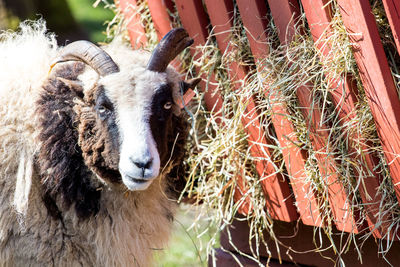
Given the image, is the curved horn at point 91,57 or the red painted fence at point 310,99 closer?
the red painted fence at point 310,99

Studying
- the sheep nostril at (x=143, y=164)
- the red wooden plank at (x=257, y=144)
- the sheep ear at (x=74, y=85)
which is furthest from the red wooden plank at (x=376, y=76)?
the sheep ear at (x=74, y=85)

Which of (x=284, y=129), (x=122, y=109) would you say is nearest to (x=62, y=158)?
(x=122, y=109)

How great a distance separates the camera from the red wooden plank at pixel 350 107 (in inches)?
135

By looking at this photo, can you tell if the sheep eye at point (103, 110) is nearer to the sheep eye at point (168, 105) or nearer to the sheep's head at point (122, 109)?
the sheep's head at point (122, 109)

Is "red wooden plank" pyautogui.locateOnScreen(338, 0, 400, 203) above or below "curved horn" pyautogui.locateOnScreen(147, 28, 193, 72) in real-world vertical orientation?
below

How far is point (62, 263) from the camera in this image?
3.89 metres

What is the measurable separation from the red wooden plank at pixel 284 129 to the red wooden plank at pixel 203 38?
1.57 feet

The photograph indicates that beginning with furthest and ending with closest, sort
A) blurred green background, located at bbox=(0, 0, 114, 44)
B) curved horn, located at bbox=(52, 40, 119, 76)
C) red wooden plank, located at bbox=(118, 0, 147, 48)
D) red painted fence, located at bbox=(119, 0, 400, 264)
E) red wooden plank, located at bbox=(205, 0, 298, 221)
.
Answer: blurred green background, located at bbox=(0, 0, 114, 44)
red wooden plank, located at bbox=(118, 0, 147, 48)
red wooden plank, located at bbox=(205, 0, 298, 221)
curved horn, located at bbox=(52, 40, 119, 76)
red painted fence, located at bbox=(119, 0, 400, 264)

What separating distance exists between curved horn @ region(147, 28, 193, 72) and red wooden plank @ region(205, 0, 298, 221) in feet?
1.11

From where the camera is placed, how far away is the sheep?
374cm

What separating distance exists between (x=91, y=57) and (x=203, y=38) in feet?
3.13

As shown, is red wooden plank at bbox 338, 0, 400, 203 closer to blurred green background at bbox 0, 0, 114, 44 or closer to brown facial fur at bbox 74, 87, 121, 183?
brown facial fur at bbox 74, 87, 121, 183

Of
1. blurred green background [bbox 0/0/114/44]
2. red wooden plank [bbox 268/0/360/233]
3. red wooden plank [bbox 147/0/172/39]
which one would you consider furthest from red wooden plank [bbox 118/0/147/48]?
blurred green background [bbox 0/0/114/44]

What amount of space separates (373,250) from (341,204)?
1.52 ft
